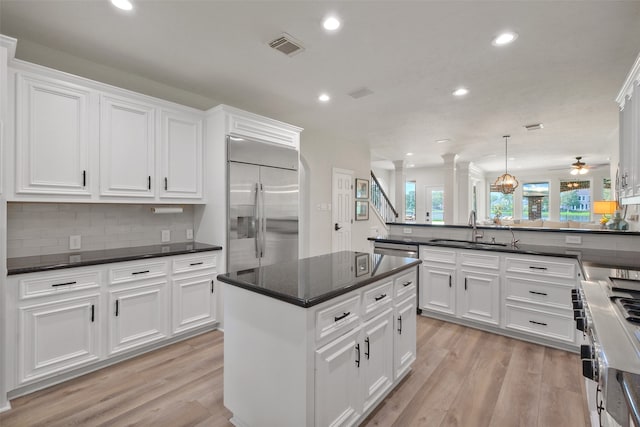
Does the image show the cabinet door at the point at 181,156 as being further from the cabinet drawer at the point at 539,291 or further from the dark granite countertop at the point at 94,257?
the cabinet drawer at the point at 539,291

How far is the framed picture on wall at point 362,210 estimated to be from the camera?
627 cm

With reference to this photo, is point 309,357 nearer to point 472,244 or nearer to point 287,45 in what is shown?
point 287,45

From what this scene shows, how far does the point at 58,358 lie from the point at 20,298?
1.79ft

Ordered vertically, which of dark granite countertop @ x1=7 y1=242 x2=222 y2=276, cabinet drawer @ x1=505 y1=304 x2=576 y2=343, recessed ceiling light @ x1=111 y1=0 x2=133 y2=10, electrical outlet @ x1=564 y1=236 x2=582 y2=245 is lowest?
cabinet drawer @ x1=505 y1=304 x2=576 y2=343

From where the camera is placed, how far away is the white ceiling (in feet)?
7.03

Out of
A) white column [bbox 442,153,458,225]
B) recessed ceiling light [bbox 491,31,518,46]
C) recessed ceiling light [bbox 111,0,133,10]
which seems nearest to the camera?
recessed ceiling light [bbox 111,0,133,10]

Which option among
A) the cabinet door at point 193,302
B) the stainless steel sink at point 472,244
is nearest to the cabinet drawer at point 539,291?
the stainless steel sink at point 472,244

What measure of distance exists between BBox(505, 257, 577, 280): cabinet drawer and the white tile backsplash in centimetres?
368

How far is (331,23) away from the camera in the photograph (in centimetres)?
227

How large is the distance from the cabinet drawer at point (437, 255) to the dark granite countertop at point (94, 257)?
242 cm

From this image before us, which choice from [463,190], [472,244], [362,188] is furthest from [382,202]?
[472,244]

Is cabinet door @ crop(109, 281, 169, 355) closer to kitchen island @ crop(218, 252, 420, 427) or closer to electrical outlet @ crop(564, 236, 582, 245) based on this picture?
kitchen island @ crop(218, 252, 420, 427)

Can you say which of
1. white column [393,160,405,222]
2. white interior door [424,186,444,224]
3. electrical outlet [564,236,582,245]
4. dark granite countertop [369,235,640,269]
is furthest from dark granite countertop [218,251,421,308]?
white interior door [424,186,444,224]

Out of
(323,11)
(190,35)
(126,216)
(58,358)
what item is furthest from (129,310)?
(323,11)
